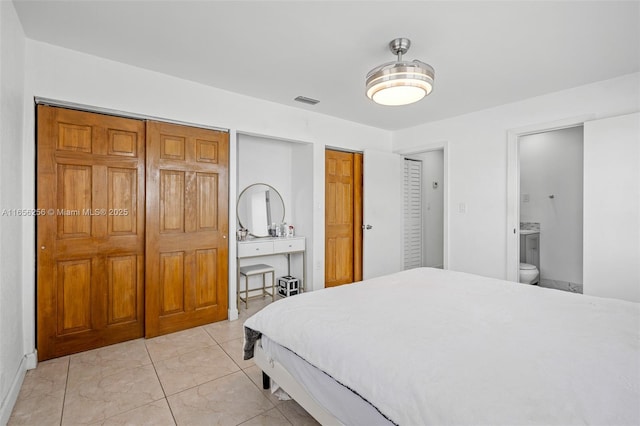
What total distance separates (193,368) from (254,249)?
1554 millimetres

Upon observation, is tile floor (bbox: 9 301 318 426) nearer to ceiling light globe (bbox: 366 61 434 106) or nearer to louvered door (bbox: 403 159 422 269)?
ceiling light globe (bbox: 366 61 434 106)

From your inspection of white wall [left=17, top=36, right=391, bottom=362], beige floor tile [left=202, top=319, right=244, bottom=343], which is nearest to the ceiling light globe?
white wall [left=17, top=36, right=391, bottom=362]

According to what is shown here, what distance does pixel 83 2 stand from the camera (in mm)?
1964

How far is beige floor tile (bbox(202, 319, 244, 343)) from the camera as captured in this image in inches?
115

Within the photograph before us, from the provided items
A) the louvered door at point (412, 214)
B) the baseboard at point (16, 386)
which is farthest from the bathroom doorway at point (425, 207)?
the baseboard at point (16, 386)

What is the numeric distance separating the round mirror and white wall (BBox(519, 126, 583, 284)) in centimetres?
371

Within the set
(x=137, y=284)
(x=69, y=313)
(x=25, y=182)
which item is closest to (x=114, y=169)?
(x=25, y=182)

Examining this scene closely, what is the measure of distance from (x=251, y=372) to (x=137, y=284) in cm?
143

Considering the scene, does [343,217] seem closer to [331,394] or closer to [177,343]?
[177,343]

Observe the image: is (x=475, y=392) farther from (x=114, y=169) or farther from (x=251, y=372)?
(x=114, y=169)

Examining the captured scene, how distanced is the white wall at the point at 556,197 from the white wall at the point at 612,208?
153cm

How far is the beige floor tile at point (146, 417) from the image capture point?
69.6 inches

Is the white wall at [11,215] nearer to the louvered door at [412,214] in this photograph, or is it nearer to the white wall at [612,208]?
the white wall at [612,208]

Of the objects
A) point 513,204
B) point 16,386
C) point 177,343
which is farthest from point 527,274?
point 16,386
